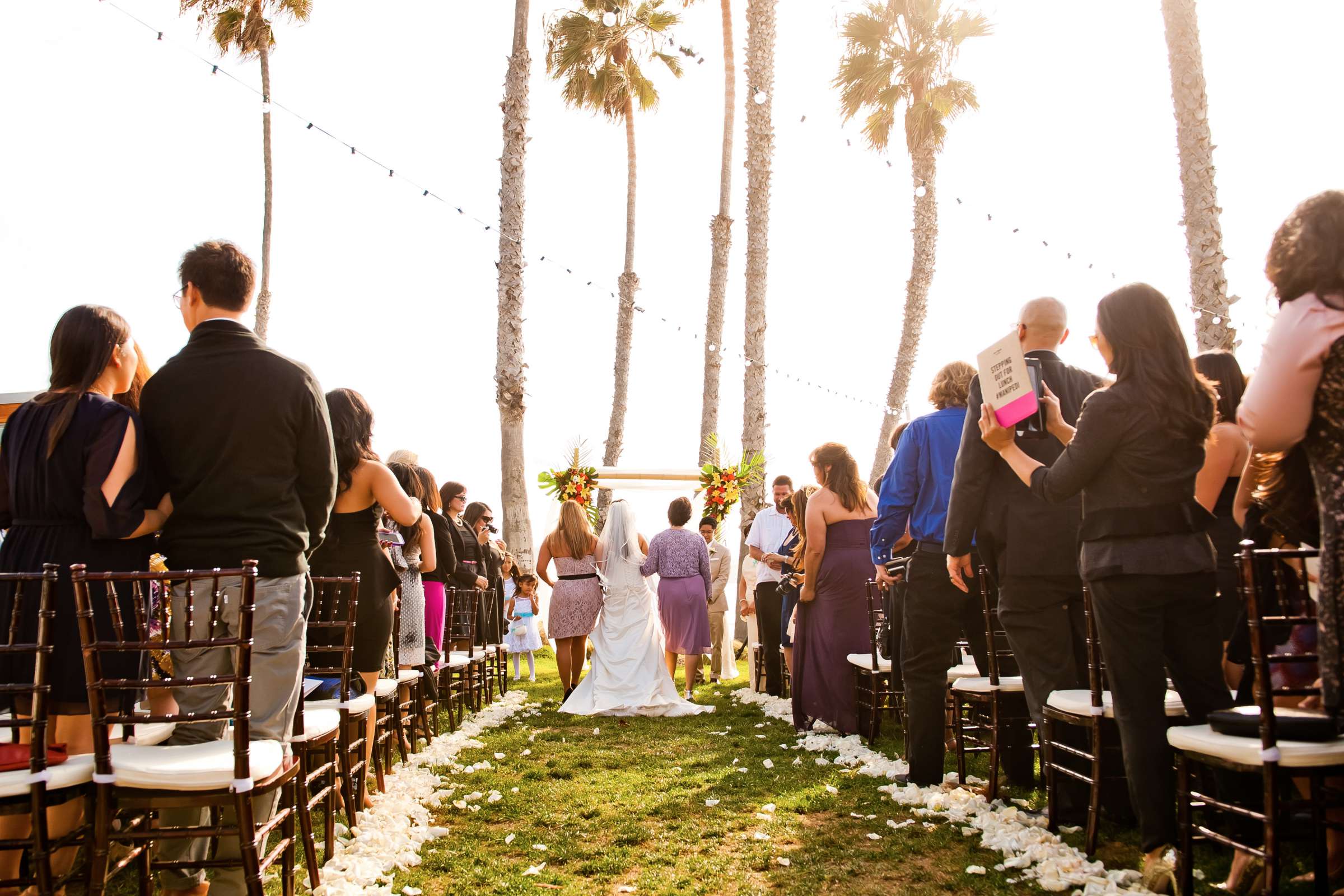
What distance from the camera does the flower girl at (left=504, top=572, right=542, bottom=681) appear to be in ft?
42.4

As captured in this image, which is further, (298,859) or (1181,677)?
(298,859)

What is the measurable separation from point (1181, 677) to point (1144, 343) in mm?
1122

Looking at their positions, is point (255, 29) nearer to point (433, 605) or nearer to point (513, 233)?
point (513, 233)

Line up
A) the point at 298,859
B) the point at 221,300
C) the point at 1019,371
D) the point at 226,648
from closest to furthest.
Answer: the point at 226,648 < the point at 221,300 < the point at 1019,371 < the point at 298,859

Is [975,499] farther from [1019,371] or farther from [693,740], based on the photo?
[693,740]

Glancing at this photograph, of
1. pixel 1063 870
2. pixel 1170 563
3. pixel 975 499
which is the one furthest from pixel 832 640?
pixel 1170 563

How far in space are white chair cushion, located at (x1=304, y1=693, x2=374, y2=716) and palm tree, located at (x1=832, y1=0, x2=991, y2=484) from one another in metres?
11.7

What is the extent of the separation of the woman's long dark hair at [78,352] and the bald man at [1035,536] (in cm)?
331

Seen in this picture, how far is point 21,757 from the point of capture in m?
2.84

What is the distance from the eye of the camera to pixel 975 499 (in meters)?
4.30

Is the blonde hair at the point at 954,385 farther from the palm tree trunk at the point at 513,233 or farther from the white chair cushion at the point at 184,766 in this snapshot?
the palm tree trunk at the point at 513,233

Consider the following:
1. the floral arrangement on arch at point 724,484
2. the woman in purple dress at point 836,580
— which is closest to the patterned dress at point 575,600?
the woman in purple dress at point 836,580

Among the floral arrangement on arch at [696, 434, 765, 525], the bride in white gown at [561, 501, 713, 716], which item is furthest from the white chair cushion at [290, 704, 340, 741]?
the floral arrangement on arch at [696, 434, 765, 525]

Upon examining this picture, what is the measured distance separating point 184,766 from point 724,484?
10.4m
